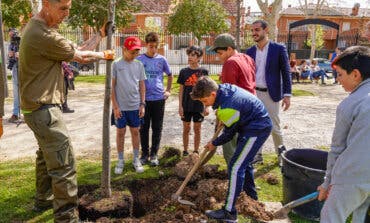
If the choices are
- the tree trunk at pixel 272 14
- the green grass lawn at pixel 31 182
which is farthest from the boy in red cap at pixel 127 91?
the tree trunk at pixel 272 14

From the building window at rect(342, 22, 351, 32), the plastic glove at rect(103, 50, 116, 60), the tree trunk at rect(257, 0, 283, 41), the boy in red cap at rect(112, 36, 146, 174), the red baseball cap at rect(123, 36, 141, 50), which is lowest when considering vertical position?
the boy in red cap at rect(112, 36, 146, 174)

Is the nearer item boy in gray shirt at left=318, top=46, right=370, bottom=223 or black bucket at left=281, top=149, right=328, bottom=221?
boy in gray shirt at left=318, top=46, right=370, bottom=223

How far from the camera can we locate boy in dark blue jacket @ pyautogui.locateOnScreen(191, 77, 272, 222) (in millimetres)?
3500

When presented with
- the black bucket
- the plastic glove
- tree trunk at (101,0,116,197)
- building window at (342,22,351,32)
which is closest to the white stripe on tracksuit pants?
the black bucket

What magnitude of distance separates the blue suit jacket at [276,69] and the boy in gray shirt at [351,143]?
2.65 m

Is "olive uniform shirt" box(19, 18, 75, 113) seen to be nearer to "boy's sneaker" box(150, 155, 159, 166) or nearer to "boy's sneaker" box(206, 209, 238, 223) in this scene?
"boy's sneaker" box(206, 209, 238, 223)

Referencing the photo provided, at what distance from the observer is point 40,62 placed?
323 centimetres

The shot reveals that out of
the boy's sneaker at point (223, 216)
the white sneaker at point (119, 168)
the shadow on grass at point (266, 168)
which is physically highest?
the white sneaker at point (119, 168)

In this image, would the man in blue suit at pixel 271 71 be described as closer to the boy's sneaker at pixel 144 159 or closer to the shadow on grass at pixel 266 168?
the shadow on grass at pixel 266 168

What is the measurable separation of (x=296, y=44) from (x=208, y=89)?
45285mm

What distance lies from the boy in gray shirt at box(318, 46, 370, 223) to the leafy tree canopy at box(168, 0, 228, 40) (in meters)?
22.9

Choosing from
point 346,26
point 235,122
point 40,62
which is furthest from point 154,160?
point 346,26

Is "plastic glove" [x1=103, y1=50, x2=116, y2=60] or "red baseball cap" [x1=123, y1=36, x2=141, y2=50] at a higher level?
"red baseball cap" [x1=123, y1=36, x2=141, y2=50]

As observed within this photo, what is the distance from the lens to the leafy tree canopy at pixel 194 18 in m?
24.7
